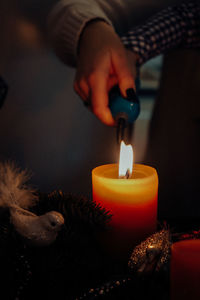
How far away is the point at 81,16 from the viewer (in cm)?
74

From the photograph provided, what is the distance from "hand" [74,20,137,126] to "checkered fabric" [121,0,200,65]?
22cm

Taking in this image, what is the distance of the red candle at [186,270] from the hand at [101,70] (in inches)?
15.2

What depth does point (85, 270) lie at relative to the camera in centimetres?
31

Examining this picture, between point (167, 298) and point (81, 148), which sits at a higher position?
point (167, 298)

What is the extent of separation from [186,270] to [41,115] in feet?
3.67

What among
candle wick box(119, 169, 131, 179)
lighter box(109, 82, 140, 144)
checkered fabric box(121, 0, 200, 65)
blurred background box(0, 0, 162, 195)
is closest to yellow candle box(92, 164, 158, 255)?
candle wick box(119, 169, 131, 179)

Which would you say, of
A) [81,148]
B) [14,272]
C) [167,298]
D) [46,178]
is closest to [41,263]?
[14,272]

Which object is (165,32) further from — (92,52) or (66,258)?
(66,258)

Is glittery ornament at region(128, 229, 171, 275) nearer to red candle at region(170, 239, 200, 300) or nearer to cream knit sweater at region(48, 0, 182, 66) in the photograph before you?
red candle at region(170, 239, 200, 300)

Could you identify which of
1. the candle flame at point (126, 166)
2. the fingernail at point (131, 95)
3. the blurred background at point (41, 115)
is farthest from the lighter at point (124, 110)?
the blurred background at point (41, 115)

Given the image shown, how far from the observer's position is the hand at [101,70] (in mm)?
591

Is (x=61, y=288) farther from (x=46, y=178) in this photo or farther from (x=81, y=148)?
(x=81, y=148)

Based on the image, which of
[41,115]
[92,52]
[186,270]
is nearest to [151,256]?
[186,270]

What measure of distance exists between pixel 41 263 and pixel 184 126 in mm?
1030
